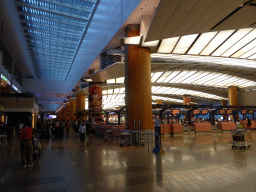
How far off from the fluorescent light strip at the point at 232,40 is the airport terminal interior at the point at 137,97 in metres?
0.09

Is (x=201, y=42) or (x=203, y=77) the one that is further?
(x=203, y=77)

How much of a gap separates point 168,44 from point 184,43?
1335mm

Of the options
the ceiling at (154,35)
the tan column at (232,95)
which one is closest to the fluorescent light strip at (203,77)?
the ceiling at (154,35)

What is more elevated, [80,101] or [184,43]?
[184,43]

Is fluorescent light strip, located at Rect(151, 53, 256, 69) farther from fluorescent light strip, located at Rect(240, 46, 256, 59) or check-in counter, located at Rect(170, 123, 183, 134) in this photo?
check-in counter, located at Rect(170, 123, 183, 134)

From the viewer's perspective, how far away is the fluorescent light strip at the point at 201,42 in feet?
49.8

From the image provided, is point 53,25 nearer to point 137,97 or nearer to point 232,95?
point 137,97

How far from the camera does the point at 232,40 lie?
53.6 ft

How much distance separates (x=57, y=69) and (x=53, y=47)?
565 inches

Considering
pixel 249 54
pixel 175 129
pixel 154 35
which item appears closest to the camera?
pixel 154 35

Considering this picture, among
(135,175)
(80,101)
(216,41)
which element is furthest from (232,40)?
(80,101)

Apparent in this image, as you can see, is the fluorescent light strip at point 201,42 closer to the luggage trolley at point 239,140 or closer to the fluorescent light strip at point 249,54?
the fluorescent light strip at point 249,54

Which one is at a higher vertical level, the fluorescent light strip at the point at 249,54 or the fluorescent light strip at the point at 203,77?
the fluorescent light strip at the point at 249,54

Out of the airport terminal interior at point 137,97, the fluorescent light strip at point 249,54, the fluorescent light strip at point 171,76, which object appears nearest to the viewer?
the airport terminal interior at point 137,97
